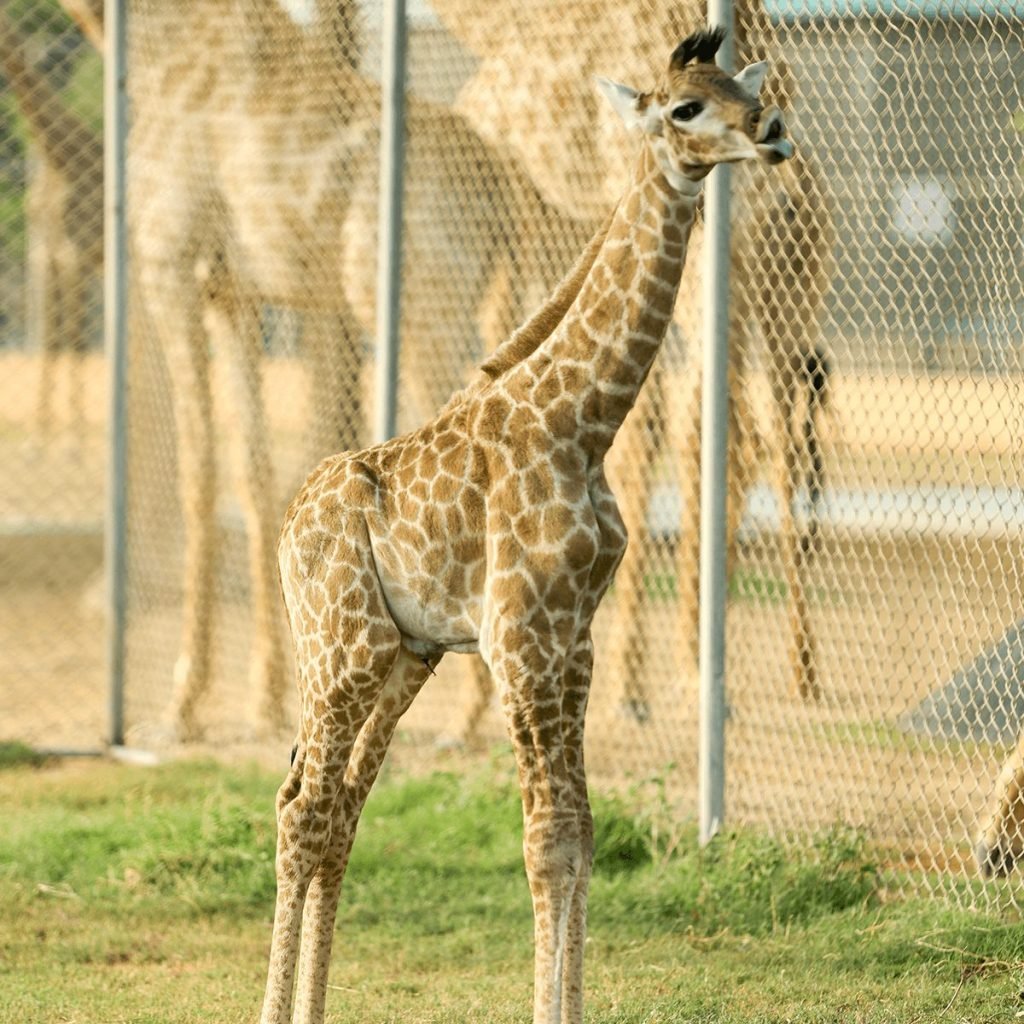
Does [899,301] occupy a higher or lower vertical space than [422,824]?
higher

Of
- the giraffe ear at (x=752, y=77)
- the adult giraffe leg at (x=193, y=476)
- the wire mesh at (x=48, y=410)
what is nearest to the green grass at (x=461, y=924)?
the adult giraffe leg at (x=193, y=476)

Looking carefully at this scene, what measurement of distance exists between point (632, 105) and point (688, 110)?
6.3 inches

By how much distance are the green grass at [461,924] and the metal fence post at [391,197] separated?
156cm

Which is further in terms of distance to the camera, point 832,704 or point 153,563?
point 153,563

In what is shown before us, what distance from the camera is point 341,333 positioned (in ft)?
25.6

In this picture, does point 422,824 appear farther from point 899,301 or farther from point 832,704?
point 899,301

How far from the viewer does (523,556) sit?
11.5ft

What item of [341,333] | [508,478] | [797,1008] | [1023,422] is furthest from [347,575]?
[341,333]

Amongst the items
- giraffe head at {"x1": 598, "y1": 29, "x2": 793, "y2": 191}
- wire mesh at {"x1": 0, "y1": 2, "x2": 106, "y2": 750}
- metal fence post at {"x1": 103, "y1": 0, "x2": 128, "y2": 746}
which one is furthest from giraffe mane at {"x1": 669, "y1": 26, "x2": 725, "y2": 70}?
wire mesh at {"x1": 0, "y1": 2, "x2": 106, "y2": 750}

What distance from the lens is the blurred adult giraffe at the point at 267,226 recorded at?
22.7 feet

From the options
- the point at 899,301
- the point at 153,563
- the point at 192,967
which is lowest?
the point at 192,967

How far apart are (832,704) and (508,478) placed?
363cm

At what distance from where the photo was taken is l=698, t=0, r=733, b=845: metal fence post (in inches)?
205

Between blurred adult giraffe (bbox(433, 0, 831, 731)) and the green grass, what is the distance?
4.02 ft
